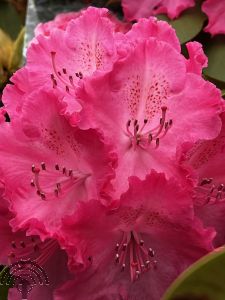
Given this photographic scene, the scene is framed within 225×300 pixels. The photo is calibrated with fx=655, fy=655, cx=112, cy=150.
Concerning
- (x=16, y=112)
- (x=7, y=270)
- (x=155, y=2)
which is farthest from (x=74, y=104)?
(x=155, y=2)

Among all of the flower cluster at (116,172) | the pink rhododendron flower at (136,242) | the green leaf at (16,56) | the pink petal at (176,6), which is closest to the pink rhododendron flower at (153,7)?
the pink petal at (176,6)

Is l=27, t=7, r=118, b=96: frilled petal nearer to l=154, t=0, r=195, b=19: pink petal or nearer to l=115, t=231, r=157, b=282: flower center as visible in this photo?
l=115, t=231, r=157, b=282: flower center

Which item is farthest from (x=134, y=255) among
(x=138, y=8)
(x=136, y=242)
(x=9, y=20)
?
(x=9, y=20)

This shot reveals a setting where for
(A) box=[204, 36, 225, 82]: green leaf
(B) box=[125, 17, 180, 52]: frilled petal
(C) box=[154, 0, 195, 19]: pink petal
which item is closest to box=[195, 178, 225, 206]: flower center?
(B) box=[125, 17, 180, 52]: frilled petal

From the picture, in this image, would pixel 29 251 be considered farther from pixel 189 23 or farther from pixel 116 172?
pixel 189 23

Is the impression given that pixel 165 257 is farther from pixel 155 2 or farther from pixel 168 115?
pixel 155 2

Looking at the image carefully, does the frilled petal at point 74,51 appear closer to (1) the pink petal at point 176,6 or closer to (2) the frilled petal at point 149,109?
(2) the frilled petal at point 149,109
